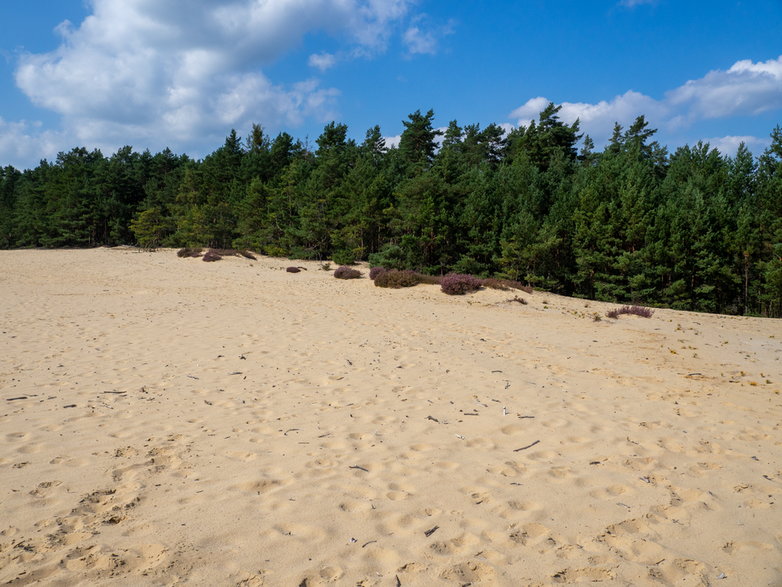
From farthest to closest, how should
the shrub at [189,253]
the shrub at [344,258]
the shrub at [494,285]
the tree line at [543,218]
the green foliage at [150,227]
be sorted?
1. the green foliage at [150,227]
2. the shrub at [189,253]
3. the shrub at [344,258]
4. the tree line at [543,218]
5. the shrub at [494,285]

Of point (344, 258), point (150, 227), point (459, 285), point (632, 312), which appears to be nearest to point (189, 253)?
point (344, 258)

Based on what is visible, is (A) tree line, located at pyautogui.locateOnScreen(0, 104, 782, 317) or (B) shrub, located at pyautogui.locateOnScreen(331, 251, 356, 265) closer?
(A) tree line, located at pyautogui.locateOnScreen(0, 104, 782, 317)

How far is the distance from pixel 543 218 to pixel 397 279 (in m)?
12.8

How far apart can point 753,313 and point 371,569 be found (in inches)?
1200

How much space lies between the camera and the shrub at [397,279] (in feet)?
64.2

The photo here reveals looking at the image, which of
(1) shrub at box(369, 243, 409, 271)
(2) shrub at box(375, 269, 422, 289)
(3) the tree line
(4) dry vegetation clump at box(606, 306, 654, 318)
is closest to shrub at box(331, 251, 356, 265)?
(3) the tree line

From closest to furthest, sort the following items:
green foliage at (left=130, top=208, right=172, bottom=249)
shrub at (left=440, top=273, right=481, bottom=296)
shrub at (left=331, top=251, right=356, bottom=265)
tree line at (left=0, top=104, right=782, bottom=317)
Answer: shrub at (left=440, top=273, right=481, bottom=296)
tree line at (left=0, top=104, right=782, bottom=317)
shrub at (left=331, top=251, right=356, bottom=265)
green foliage at (left=130, top=208, right=172, bottom=249)

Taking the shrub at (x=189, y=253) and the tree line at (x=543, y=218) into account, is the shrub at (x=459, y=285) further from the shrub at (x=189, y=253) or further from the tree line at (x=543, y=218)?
the shrub at (x=189, y=253)

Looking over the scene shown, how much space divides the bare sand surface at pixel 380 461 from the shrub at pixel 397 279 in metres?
10.2

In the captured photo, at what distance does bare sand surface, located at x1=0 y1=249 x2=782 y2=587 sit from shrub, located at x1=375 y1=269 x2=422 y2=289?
1024 centimetres

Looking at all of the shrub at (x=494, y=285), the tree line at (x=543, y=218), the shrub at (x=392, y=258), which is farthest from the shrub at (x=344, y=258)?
the shrub at (x=494, y=285)

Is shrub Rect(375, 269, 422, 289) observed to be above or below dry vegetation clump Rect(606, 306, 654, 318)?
above

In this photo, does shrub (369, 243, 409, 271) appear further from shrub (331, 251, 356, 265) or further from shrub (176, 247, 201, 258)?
shrub (176, 247, 201, 258)

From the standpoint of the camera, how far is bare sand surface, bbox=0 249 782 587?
8.48 feet
